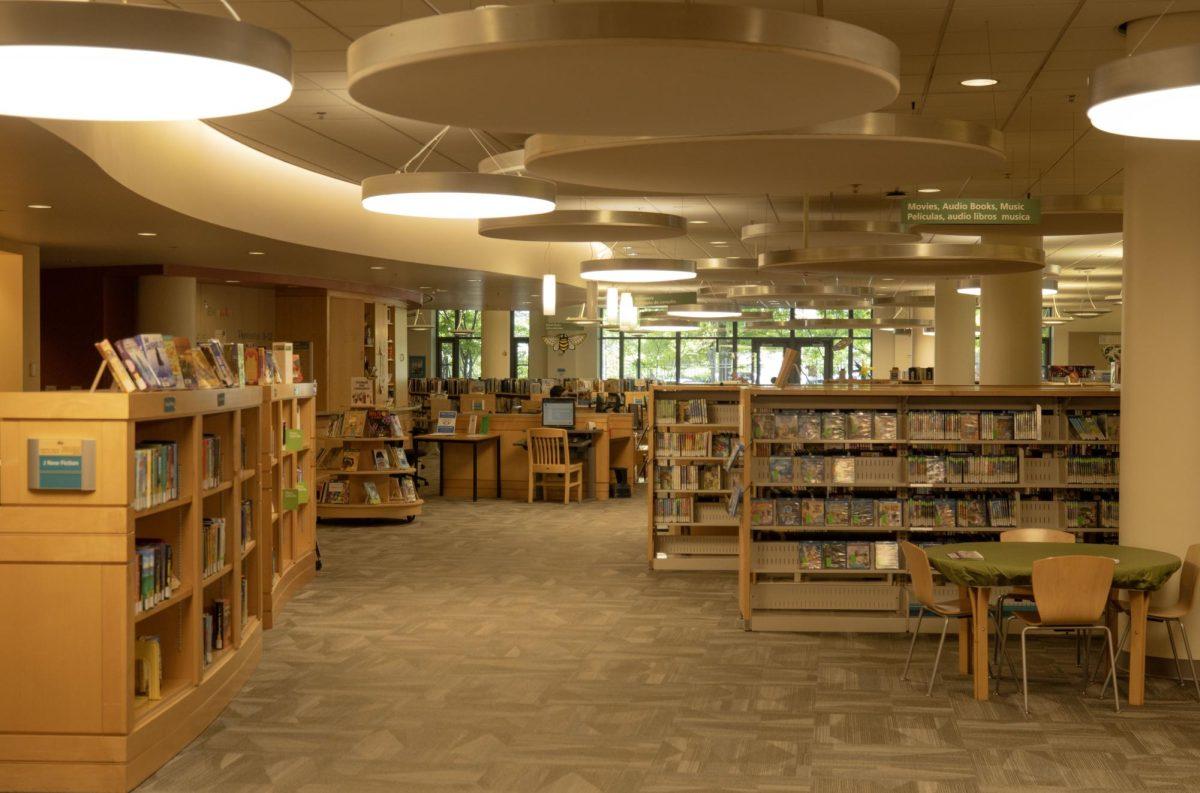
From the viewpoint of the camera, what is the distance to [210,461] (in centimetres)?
646

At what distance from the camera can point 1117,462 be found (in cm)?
881

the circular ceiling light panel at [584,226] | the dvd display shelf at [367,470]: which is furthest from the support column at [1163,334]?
the dvd display shelf at [367,470]

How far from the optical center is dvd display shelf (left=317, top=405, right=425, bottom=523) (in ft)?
46.8

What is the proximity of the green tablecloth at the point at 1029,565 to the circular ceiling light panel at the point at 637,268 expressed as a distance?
603 centimetres

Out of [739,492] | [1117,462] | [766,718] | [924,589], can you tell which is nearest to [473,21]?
[766,718]

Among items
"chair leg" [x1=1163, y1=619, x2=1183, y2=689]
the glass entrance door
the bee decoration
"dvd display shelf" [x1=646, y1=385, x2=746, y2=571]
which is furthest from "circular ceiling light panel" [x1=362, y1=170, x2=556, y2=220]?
the glass entrance door

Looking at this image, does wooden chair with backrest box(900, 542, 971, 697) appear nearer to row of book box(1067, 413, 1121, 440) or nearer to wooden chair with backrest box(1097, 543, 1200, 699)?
wooden chair with backrest box(1097, 543, 1200, 699)

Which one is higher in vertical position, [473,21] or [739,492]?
[473,21]

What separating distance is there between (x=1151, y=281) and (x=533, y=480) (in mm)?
10577

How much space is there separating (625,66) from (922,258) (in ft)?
20.4

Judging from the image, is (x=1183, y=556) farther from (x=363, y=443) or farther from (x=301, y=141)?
(x=363, y=443)

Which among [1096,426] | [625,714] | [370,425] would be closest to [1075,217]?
[1096,426]

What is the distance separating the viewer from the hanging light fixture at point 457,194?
7031mm

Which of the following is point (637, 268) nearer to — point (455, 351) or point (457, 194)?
point (457, 194)
